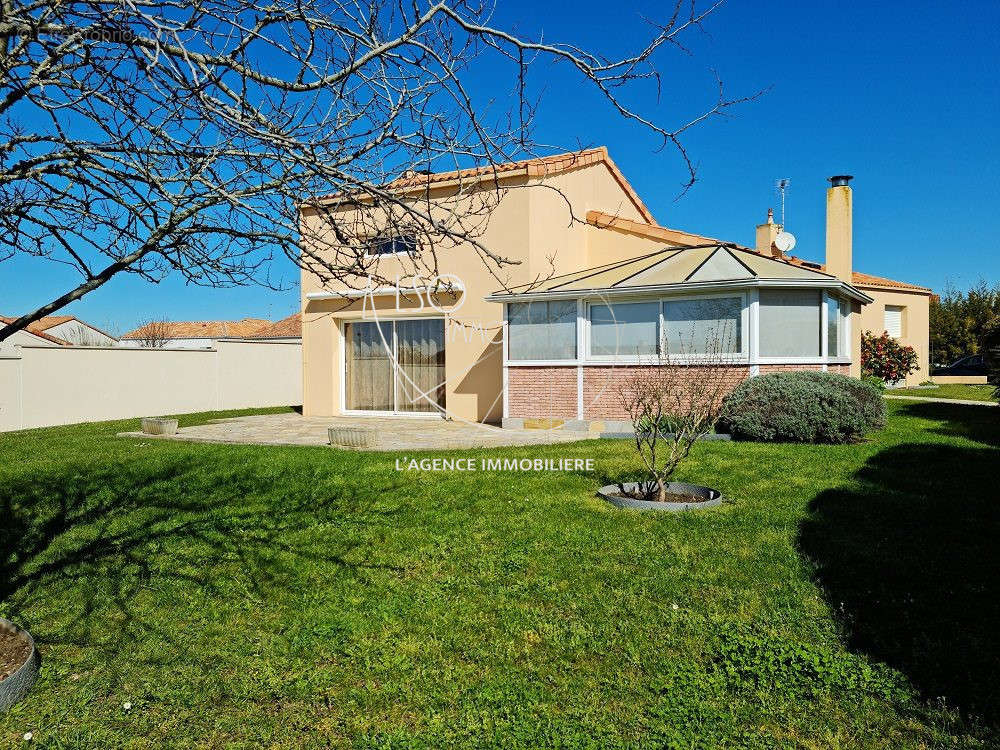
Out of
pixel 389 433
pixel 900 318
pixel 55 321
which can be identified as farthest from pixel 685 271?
pixel 55 321

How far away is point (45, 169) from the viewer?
350 centimetres

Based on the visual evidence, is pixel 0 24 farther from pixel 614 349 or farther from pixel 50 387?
pixel 50 387

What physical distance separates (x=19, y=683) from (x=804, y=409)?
394 inches

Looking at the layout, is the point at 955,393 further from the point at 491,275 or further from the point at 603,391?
the point at 491,275

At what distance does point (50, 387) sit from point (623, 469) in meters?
14.7

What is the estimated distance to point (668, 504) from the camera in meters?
6.38

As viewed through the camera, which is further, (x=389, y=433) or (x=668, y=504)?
(x=389, y=433)

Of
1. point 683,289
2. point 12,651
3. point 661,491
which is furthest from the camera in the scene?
point 683,289

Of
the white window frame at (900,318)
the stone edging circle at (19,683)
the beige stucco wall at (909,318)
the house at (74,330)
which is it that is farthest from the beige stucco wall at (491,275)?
the house at (74,330)

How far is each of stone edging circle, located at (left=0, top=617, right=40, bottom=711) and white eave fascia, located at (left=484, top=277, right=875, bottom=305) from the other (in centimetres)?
1106

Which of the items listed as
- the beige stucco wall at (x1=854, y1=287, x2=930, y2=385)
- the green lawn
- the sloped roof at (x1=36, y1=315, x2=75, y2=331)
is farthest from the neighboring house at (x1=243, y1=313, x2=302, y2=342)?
the green lawn

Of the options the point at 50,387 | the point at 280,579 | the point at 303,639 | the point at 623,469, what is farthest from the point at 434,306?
the point at 303,639

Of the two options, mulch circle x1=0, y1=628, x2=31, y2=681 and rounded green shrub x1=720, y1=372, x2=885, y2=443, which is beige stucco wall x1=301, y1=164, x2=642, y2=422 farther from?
mulch circle x1=0, y1=628, x2=31, y2=681

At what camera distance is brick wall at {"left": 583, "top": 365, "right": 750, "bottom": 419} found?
44.2ft
